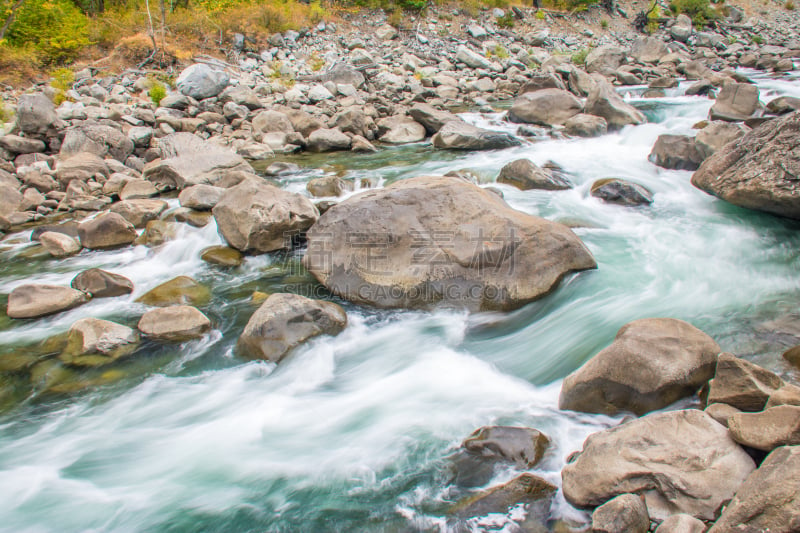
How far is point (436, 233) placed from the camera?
15.9 feet

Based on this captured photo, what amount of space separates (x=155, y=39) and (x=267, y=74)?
4265 mm

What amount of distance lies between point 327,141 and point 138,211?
15.3ft

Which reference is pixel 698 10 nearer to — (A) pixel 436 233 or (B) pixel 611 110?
(B) pixel 611 110

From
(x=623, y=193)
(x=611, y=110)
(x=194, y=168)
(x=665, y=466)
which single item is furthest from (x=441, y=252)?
(x=611, y=110)

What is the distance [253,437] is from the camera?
3.53 meters

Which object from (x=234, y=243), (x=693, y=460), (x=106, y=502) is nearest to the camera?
(x=693, y=460)

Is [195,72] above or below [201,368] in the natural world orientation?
above

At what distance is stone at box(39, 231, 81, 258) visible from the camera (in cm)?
646

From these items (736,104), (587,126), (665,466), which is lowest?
(665,466)

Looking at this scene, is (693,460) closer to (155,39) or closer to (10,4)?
(155,39)

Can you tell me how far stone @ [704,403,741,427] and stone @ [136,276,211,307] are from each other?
4.66 meters

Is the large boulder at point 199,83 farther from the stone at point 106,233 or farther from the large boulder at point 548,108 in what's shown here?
the large boulder at point 548,108

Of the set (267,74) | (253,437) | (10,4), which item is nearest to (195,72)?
(267,74)

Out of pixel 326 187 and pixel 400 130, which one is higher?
pixel 400 130
